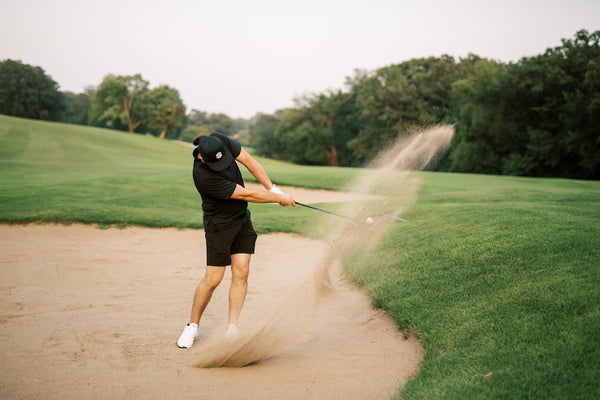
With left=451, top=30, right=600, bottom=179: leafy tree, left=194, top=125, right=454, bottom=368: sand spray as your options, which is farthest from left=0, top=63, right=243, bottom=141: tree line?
left=194, top=125, right=454, bottom=368: sand spray

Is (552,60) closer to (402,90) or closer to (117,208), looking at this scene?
(402,90)

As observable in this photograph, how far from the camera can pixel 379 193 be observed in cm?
902

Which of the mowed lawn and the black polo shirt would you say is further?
the black polo shirt

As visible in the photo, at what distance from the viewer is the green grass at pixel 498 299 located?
3.29m

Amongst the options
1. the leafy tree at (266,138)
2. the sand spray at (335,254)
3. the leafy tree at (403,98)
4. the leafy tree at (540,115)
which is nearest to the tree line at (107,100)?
the leafy tree at (266,138)

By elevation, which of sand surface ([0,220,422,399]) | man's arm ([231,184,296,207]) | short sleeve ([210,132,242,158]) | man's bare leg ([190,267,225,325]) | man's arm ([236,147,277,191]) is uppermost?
short sleeve ([210,132,242,158])

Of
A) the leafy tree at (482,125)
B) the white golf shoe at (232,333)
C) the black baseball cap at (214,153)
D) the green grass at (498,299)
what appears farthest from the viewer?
the leafy tree at (482,125)

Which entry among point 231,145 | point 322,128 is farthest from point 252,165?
point 322,128

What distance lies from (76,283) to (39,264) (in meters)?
1.40

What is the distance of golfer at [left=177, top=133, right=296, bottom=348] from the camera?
4.26 meters

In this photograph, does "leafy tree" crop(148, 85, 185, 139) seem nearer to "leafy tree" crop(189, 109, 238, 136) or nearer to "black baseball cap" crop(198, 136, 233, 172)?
"black baseball cap" crop(198, 136, 233, 172)

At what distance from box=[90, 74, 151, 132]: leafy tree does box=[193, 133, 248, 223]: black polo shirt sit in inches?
3123

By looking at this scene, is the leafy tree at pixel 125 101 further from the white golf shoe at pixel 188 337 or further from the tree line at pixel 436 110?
the white golf shoe at pixel 188 337

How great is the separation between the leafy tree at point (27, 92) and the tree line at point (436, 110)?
0.60 ft
